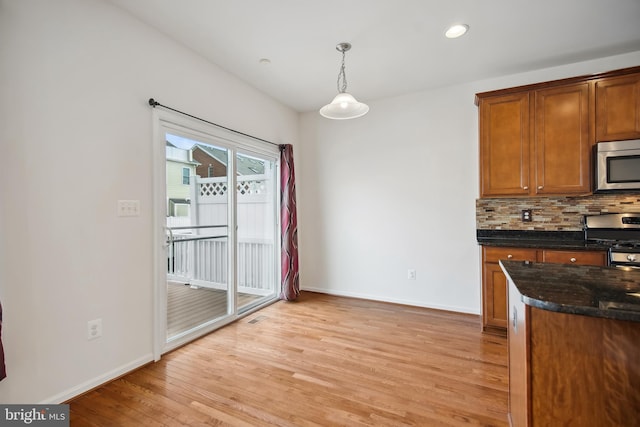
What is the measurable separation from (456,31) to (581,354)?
255cm

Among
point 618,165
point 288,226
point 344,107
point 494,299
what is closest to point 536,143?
point 618,165

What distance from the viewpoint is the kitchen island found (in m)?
0.96

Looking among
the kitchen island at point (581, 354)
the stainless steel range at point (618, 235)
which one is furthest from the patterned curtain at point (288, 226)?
the stainless steel range at point (618, 235)

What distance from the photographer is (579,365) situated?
1023mm

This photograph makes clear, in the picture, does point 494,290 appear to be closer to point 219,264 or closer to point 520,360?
point 520,360

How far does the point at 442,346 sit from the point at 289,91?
3.36 m

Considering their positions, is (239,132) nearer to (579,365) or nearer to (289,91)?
(289,91)

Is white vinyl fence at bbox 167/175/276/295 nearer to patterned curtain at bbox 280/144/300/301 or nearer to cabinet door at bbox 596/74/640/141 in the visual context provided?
patterned curtain at bbox 280/144/300/301

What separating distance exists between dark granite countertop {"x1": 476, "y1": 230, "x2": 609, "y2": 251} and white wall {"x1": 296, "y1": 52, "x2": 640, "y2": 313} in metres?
0.27

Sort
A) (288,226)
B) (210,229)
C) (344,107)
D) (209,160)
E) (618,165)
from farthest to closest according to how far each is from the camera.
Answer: (288,226)
(210,229)
(209,160)
(618,165)
(344,107)

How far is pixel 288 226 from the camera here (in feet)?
13.4

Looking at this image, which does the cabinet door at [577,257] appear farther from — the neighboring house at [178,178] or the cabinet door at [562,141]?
the neighboring house at [178,178]

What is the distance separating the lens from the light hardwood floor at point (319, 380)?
5.75ft

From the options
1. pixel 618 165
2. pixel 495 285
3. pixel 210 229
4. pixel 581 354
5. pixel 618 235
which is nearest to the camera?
pixel 581 354
